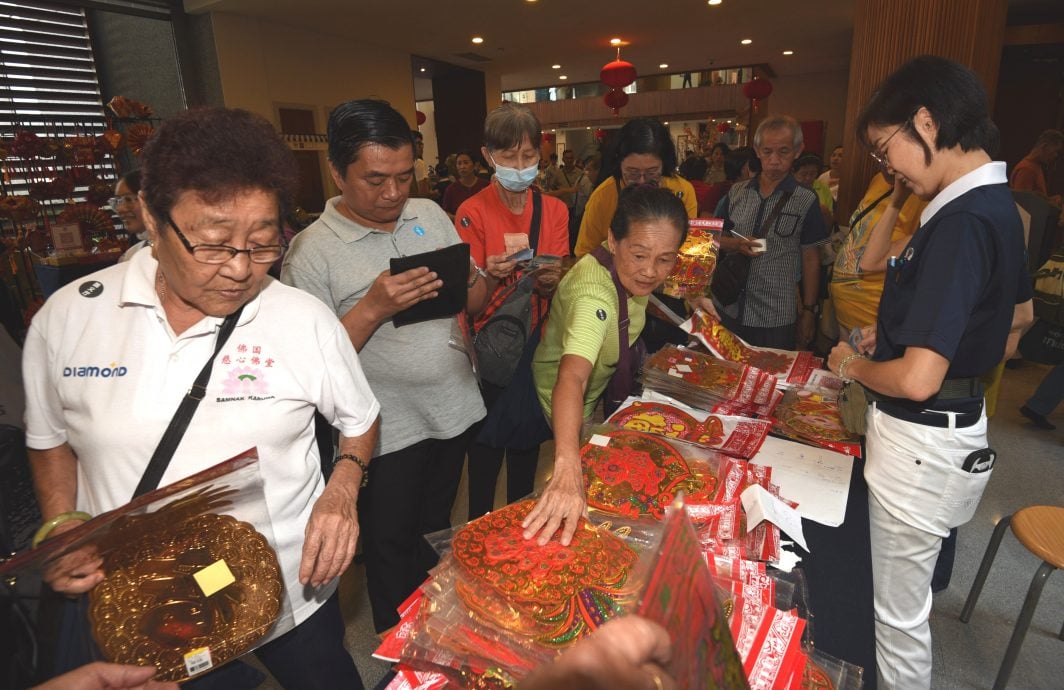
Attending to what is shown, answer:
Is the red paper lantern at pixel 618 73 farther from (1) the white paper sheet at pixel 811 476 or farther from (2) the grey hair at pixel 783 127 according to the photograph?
(1) the white paper sheet at pixel 811 476

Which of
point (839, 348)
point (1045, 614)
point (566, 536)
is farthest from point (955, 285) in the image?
point (1045, 614)

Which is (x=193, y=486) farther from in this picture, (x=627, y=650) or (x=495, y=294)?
(x=495, y=294)

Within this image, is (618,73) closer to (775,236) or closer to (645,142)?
(775,236)

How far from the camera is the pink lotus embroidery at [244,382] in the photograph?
3.19 ft

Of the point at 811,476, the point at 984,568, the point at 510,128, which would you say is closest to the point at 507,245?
the point at 510,128

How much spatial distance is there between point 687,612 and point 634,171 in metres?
2.29

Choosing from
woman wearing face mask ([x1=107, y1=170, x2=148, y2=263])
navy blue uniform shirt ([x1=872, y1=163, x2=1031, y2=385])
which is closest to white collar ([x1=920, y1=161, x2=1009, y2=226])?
navy blue uniform shirt ([x1=872, y1=163, x2=1031, y2=385])

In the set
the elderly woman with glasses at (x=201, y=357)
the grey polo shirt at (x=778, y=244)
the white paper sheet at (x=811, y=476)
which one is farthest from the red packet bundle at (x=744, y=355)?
the elderly woman with glasses at (x=201, y=357)

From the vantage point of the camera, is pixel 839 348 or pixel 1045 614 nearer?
pixel 839 348

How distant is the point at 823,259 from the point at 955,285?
2.20 metres

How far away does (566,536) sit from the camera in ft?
3.35

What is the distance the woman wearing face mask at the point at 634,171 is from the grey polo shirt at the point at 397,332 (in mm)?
1085

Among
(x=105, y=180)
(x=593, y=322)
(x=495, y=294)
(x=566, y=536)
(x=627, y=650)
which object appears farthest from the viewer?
(x=105, y=180)

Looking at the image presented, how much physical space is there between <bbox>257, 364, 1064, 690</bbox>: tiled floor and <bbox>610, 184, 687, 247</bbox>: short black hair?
1.69 m
